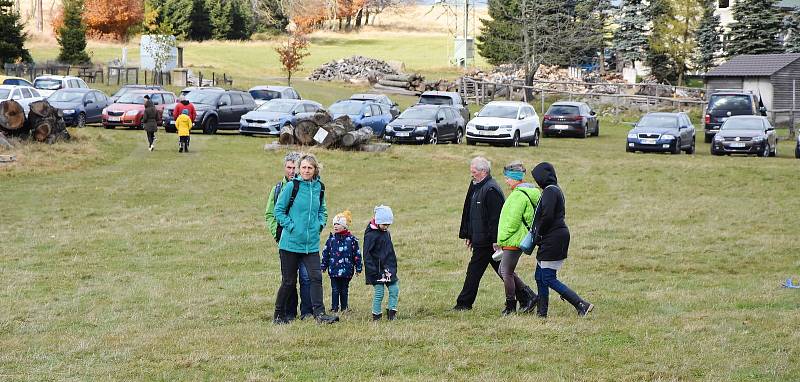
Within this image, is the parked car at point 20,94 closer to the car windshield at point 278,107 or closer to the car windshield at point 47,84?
the car windshield at point 47,84

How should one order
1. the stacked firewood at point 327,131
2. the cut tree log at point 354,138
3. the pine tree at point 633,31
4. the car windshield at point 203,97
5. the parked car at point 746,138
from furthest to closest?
the pine tree at point 633,31 < the car windshield at point 203,97 < the parked car at point 746,138 < the cut tree log at point 354,138 < the stacked firewood at point 327,131

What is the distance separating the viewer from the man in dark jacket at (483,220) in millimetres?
11711

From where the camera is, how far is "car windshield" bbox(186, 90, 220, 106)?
38656 millimetres

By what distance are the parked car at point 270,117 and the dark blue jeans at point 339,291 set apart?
2503 centimetres

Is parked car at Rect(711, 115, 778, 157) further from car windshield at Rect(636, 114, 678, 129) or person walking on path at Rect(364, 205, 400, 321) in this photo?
person walking on path at Rect(364, 205, 400, 321)

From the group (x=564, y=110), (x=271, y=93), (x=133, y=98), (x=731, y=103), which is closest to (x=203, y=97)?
(x=133, y=98)

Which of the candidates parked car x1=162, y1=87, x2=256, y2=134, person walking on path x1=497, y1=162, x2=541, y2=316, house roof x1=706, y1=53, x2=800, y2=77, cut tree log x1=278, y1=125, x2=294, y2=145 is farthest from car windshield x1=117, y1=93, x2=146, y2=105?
house roof x1=706, y1=53, x2=800, y2=77

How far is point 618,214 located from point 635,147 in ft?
45.0

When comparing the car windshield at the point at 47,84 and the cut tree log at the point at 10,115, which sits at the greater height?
the car windshield at the point at 47,84

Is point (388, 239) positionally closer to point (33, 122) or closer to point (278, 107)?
point (33, 122)

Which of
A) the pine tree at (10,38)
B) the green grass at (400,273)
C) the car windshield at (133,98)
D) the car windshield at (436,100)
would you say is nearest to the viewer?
the green grass at (400,273)

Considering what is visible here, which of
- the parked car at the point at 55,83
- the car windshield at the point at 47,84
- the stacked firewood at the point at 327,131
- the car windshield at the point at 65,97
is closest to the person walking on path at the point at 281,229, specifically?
the stacked firewood at the point at 327,131

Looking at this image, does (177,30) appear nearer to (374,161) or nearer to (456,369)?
(374,161)

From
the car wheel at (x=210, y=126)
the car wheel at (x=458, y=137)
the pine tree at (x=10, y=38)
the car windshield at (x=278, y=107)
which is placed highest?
the pine tree at (x=10, y=38)
